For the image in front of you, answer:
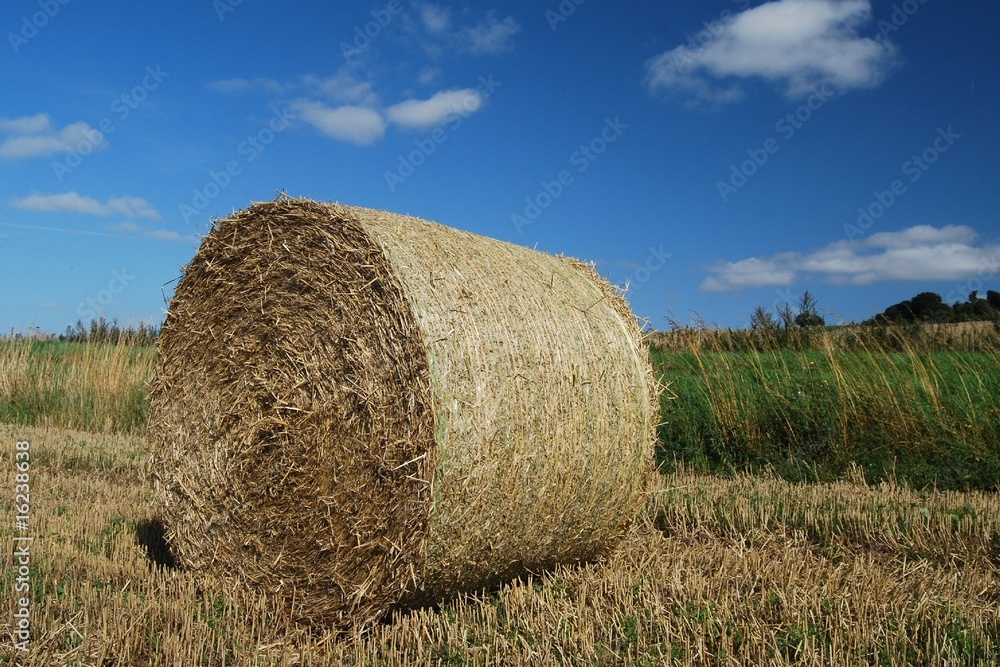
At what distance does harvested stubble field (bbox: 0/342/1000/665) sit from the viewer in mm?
3891

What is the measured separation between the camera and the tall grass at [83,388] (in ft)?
40.7

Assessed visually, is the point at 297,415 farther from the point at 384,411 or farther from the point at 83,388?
the point at 83,388

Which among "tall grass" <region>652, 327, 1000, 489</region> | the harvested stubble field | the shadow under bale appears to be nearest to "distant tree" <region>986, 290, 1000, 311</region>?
"tall grass" <region>652, 327, 1000, 489</region>

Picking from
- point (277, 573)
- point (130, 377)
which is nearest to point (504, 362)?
point (277, 573)

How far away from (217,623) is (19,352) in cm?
1233

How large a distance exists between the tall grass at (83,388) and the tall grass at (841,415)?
8134 mm

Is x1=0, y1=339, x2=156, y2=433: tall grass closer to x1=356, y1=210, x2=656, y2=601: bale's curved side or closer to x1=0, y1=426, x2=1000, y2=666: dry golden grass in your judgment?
x1=0, y1=426, x2=1000, y2=666: dry golden grass

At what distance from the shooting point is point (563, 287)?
5.25 metres

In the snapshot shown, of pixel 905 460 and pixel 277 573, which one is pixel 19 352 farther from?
pixel 905 460

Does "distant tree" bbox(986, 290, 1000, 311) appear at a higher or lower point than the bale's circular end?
higher

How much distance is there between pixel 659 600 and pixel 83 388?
11099 mm

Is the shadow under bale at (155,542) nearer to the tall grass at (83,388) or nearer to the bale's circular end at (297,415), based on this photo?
the bale's circular end at (297,415)

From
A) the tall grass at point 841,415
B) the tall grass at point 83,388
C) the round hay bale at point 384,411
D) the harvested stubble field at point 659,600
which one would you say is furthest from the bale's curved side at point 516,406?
the tall grass at point 83,388

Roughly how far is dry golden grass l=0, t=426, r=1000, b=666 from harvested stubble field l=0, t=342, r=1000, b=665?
0.04ft
